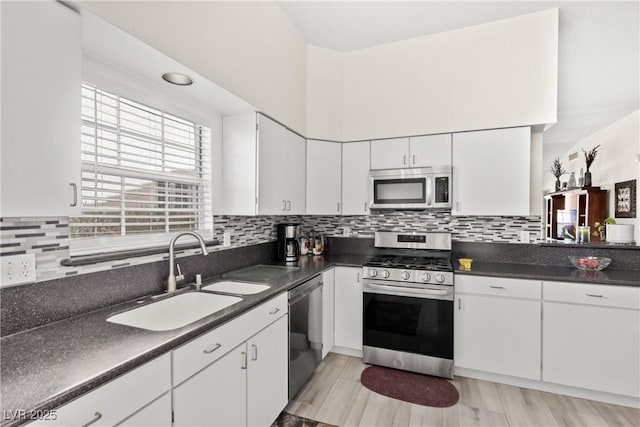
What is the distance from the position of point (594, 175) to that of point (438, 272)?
3.58 m

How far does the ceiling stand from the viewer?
232 centimetres

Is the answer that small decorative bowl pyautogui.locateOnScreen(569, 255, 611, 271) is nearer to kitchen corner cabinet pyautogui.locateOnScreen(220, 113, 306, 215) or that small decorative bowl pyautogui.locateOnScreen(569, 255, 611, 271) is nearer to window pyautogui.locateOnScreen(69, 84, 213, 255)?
kitchen corner cabinet pyautogui.locateOnScreen(220, 113, 306, 215)

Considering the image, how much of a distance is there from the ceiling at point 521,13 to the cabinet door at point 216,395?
8.28ft

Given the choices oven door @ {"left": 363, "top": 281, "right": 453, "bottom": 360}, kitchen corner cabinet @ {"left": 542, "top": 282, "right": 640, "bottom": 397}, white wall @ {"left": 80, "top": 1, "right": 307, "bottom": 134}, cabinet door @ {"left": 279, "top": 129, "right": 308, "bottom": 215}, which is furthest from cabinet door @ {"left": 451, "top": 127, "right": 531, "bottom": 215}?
white wall @ {"left": 80, "top": 1, "right": 307, "bottom": 134}

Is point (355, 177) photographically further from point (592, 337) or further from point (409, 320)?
point (592, 337)

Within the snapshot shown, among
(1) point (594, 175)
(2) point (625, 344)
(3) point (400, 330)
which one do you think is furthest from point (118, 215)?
(1) point (594, 175)

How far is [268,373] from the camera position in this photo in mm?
1736

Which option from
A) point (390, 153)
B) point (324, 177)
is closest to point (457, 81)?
point (390, 153)

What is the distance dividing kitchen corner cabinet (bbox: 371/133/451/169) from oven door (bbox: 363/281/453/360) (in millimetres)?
1120

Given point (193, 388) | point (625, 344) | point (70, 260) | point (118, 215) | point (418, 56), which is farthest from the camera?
point (418, 56)

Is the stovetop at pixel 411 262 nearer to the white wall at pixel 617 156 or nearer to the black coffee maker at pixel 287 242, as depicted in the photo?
the black coffee maker at pixel 287 242

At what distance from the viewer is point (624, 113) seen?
365 centimetres

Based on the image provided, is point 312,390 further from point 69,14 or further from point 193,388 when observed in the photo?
point 69,14

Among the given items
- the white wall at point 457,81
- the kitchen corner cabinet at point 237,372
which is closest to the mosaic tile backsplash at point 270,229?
the kitchen corner cabinet at point 237,372
